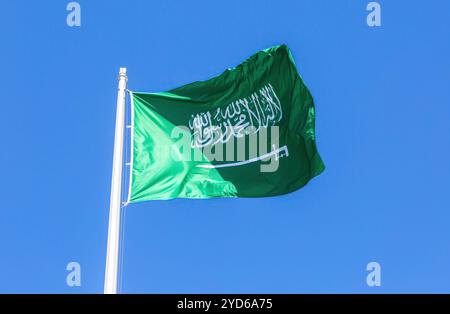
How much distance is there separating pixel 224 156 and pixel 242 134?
664 millimetres

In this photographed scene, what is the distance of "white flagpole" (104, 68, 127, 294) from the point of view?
1201 centimetres

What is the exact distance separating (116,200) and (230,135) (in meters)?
3.45

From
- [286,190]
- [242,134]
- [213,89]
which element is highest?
[213,89]

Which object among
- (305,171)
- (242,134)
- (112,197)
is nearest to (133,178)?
(112,197)

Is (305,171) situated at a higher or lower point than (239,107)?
lower

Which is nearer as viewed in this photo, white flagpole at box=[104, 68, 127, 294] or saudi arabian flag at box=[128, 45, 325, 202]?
white flagpole at box=[104, 68, 127, 294]

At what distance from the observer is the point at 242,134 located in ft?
50.1

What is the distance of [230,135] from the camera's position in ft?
49.8

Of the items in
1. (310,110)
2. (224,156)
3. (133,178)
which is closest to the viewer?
(133,178)

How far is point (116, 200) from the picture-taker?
497 inches

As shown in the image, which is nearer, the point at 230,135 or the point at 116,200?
the point at 116,200

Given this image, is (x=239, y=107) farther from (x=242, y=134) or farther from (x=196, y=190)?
(x=196, y=190)

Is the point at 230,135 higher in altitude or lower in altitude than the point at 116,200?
higher

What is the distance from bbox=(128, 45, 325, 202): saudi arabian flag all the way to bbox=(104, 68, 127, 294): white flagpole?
845 millimetres
